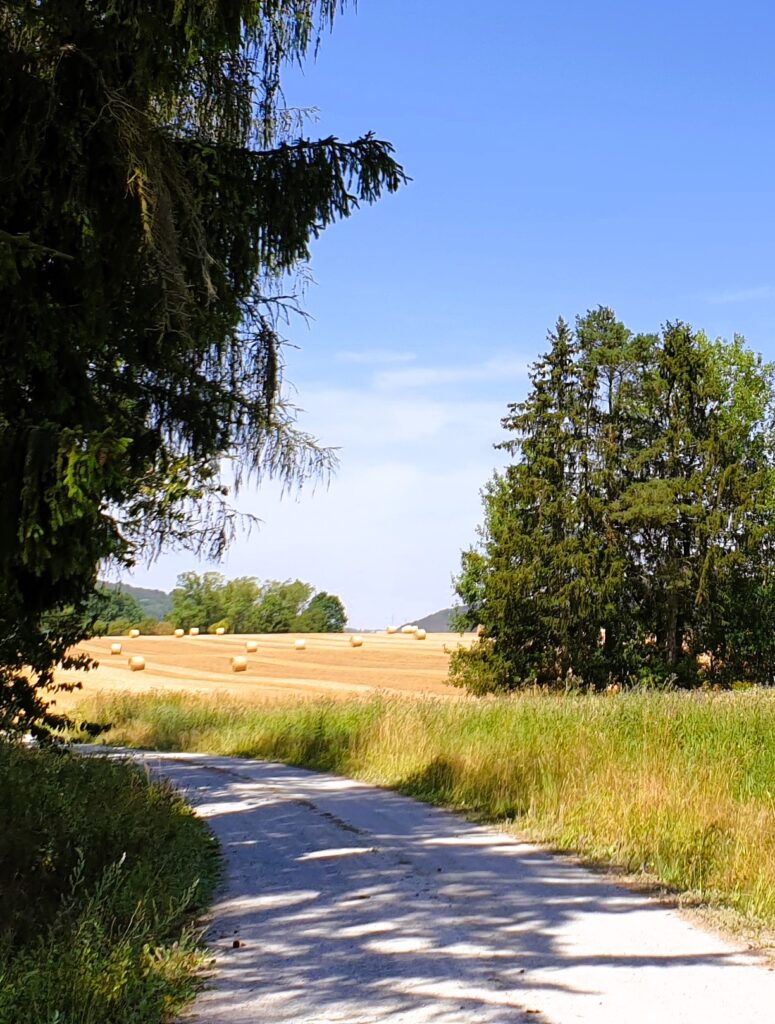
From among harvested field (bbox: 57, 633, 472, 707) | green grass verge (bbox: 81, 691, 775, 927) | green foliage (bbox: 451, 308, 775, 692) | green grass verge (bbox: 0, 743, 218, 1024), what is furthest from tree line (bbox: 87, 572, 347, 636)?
green grass verge (bbox: 0, 743, 218, 1024)

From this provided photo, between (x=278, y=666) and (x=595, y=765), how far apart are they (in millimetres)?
35642

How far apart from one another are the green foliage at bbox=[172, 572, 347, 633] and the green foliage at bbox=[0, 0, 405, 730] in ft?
281

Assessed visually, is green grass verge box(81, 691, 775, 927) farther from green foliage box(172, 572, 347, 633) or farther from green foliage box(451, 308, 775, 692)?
green foliage box(172, 572, 347, 633)

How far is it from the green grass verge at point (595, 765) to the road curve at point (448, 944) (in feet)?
2.14

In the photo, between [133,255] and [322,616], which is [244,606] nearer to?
[322,616]

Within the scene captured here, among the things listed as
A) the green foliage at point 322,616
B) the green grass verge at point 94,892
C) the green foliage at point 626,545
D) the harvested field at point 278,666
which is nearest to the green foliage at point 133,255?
the green grass verge at point 94,892

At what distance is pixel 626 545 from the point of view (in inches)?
1647

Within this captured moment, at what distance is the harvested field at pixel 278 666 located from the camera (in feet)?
126

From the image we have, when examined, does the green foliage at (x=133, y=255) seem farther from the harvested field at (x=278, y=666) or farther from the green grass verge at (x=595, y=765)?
the harvested field at (x=278, y=666)

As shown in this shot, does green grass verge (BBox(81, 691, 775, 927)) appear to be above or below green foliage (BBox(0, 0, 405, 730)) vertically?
below

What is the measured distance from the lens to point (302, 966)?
5430 mm

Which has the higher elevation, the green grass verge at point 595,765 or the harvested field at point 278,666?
the green grass verge at point 595,765

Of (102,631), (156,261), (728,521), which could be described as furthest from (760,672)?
(156,261)

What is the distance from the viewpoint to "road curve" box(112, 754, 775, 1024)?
469 centimetres
